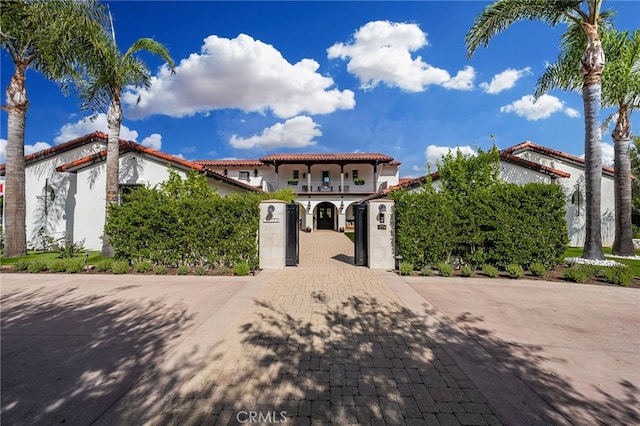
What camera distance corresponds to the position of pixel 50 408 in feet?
8.20

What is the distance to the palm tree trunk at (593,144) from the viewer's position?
8945 millimetres

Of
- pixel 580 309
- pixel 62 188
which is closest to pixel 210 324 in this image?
pixel 580 309

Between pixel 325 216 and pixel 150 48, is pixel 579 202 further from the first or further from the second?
pixel 150 48

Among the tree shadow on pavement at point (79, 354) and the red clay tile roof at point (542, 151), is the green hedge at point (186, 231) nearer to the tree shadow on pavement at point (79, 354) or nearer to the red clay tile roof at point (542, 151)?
the tree shadow on pavement at point (79, 354)

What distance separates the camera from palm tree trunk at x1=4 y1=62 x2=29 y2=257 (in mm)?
10599

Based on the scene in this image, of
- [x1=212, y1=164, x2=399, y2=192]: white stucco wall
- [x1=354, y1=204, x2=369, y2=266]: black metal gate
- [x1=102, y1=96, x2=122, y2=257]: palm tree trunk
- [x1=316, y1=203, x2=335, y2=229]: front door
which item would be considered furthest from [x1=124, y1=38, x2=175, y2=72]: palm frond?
[x1=316, y1=203, x2=335, y2=229]: front door

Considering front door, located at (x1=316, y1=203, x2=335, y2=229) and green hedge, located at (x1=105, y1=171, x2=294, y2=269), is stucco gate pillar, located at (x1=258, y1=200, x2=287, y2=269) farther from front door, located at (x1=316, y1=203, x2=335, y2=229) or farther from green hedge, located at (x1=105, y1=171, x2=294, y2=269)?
front door, located at (x1=316, y1=203, x2=335, y2=229)

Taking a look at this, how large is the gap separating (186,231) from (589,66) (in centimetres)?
1534

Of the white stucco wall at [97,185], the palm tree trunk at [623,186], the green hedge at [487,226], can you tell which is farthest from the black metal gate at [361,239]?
the palm tree trunk at [623,186]

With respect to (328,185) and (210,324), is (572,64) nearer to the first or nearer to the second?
(210,324)

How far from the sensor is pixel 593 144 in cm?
906

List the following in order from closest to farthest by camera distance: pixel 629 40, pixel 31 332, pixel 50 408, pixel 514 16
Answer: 1. pixel 50 408
2. pixel 31 332
3. pixel 514 16
4. pixel 629 40

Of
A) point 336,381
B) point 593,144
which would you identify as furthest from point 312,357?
point 593,144

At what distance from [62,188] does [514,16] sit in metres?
22.7
